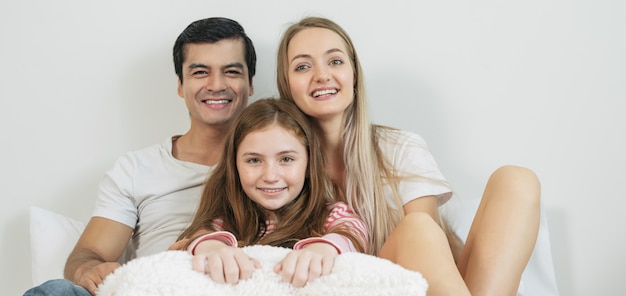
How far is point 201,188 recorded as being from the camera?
6.36 feet

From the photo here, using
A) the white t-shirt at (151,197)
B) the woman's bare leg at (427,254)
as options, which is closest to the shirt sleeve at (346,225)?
the woman's bare leg at (427,254)

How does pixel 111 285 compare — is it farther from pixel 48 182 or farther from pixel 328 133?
pixel 48 182

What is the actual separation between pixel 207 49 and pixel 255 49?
227 mm

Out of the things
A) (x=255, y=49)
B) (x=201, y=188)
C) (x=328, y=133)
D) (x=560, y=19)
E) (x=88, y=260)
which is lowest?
(x=88, y=260)

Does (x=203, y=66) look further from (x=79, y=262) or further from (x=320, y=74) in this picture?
(x=79, y=262)

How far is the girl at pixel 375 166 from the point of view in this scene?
1422 mm

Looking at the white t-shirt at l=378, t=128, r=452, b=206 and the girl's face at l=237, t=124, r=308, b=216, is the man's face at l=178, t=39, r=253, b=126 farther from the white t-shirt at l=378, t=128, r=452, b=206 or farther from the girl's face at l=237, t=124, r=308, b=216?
the white t-shirt at l=378, t=128, r=452, b=206

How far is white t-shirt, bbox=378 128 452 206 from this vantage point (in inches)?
68.0

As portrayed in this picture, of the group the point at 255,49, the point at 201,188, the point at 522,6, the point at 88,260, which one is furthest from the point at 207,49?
the point at 522,6

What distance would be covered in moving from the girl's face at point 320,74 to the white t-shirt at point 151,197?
0.39 m

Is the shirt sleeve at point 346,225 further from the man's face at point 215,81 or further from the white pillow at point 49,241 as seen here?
the white pillow at point 49,241

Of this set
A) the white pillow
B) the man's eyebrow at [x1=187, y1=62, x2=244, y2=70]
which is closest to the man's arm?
the white pillow

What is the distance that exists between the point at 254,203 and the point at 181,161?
0.39 meters

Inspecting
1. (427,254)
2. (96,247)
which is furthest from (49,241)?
(427,254)
